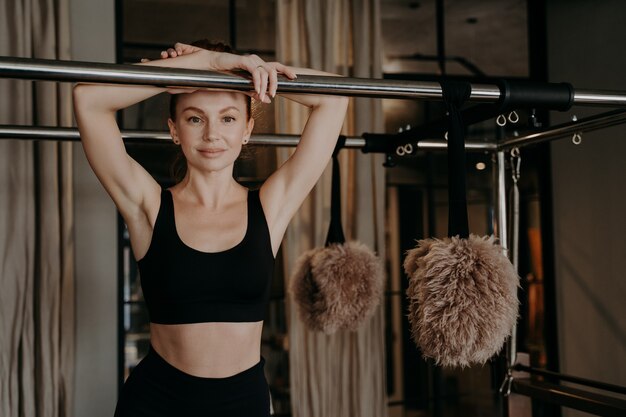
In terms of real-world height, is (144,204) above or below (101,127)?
below

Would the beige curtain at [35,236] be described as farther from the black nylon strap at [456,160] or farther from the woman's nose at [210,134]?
the black nylon strap at [456,160]

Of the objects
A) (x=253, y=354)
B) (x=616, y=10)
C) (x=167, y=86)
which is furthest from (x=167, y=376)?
(x=616, y=10)

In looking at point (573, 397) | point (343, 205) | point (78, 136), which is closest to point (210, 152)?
point (78, 136)

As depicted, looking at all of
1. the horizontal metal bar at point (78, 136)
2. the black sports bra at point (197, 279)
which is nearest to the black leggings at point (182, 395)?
the black sports bra at point (197, 279)

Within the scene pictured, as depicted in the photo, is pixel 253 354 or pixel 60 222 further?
pixel 60 222

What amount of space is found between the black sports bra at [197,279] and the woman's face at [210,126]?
13 cm

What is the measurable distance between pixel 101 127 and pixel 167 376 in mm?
531

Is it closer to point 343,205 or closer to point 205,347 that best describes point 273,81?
point 205,347

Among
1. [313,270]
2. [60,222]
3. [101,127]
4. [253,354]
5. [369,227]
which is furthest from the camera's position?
[369,227]

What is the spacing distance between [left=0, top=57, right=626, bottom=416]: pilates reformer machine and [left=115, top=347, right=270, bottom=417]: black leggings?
0.61 m

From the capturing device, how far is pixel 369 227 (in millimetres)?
→ 3037

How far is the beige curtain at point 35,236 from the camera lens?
2561mm

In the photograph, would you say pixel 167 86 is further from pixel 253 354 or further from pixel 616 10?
pixel 616 10

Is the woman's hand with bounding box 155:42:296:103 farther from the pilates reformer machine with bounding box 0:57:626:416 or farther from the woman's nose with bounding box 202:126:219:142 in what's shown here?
the woman's nose with bounding box 202:126:219:142
